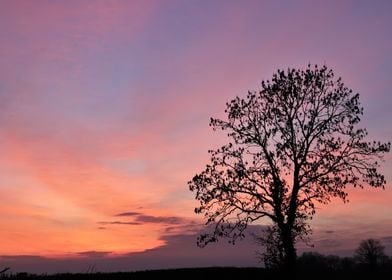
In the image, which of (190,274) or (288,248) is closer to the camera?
(190,274)

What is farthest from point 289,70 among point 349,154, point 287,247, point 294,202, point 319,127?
point 287,247

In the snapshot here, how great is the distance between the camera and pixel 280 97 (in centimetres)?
3675

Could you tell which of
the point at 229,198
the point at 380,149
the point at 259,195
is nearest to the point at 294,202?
the point at 259,195

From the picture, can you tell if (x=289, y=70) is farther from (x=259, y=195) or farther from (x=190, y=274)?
(x=190, y=274)

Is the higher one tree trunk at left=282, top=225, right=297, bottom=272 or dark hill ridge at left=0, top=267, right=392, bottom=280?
tree trunk at left=282, top=225, right=297, bottom=272

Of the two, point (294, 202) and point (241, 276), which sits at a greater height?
point (294, 202)

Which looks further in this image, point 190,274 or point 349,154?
point 349,154

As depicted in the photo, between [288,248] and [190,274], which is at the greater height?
[288,248]

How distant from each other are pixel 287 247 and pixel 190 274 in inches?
331

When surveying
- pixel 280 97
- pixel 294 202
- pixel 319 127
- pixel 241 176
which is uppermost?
pixel 280 97

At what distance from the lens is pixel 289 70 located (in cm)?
3650

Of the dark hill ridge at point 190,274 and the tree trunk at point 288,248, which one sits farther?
the tree trunk at point 288,248

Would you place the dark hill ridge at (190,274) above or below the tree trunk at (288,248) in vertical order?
below

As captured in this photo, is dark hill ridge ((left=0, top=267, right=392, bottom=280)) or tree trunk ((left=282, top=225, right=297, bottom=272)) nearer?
dark hill ridge ((left=0, top=267, right=392, bottom=280))
